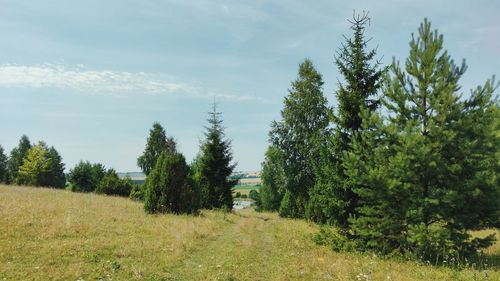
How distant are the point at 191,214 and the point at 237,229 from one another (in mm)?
4716

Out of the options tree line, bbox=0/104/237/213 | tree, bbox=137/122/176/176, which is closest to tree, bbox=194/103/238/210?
tree line, bbox=0/104/237/213

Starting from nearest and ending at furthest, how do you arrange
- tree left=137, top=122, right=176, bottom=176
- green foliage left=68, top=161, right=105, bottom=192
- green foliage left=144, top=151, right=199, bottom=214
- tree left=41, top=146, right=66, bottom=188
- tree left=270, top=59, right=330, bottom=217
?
green foliage left=144, top=151, right=199, bottom=214 → tree left=270, top=59, right=330, bottom=217 → green foliage left=68, top=161, right=105, bottom=192 → tree left=137, top=122, right=176, bottom=176 → tree left=41, top=146, right=66, bottom=188

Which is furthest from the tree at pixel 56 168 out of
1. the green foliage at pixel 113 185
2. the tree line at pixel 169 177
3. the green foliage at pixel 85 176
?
the green foliage at pixel 113 185

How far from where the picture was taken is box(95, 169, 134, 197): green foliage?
4241cm

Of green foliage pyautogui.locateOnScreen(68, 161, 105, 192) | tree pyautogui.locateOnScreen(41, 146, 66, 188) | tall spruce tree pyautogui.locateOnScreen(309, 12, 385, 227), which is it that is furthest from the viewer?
tree pyautogui.locateOnScreen(41, 146, 66, 188)

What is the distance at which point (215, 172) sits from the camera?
35.8 m

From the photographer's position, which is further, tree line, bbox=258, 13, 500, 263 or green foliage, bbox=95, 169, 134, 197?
green foliage, bbox=95, 169, 134, 197

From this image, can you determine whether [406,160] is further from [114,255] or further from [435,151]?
[114,255]

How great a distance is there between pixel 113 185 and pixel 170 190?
2155 centimetres

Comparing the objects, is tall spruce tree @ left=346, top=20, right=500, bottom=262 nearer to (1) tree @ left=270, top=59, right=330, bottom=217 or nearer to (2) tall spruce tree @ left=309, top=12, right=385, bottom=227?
(2) tall spruce tree @ left=309, top=12, right=385, bottom=227

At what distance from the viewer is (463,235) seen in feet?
38.9

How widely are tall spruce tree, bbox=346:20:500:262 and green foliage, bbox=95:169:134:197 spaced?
36.9m

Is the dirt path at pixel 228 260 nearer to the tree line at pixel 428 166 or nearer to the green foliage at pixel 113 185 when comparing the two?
the tree line at pixel 428 166

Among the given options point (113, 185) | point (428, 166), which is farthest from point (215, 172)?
point (428, 166)
